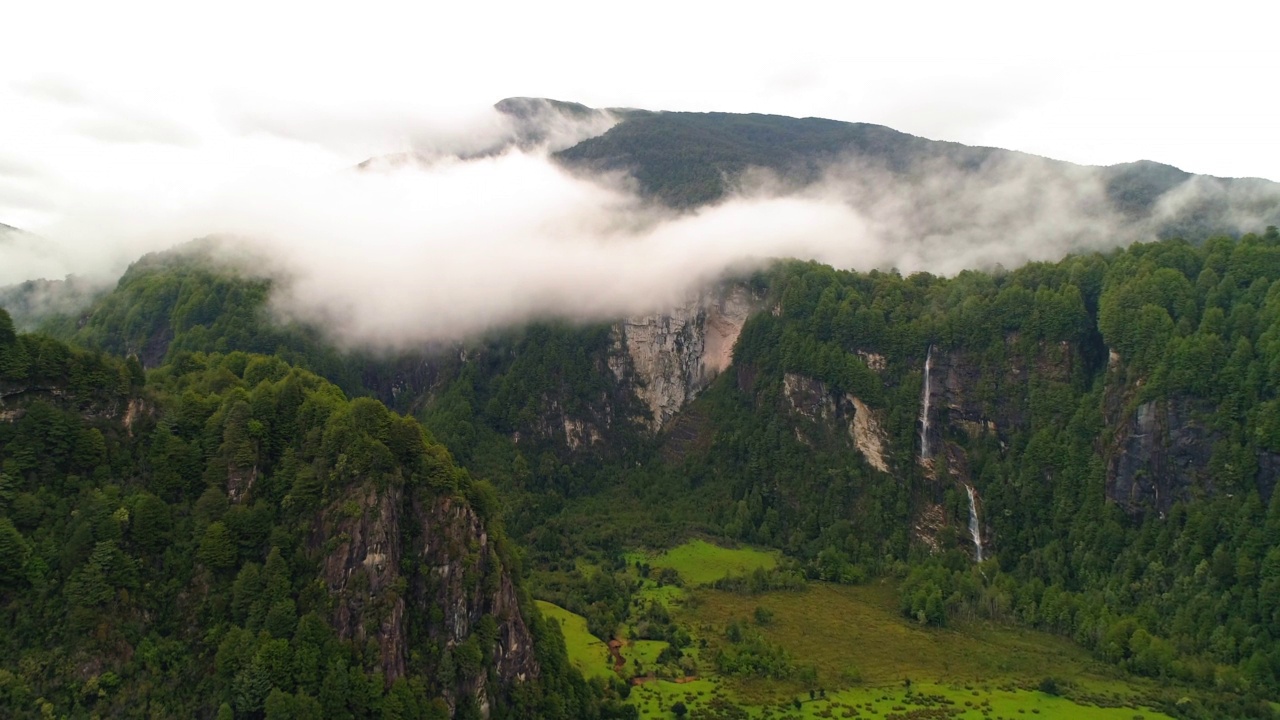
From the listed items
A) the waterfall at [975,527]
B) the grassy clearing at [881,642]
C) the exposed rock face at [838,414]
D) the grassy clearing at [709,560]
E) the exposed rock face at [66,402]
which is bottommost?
the grassy clearing at [709,560]

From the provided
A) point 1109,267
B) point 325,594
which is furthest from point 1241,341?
point 325,594

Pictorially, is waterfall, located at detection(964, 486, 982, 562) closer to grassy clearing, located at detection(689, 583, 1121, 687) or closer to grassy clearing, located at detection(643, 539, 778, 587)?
grassy clearing, located at detection(689, 583, 1121, 687)

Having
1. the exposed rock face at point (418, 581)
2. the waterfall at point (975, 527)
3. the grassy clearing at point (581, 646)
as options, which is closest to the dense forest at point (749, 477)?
the waterfall at point (975, 527)

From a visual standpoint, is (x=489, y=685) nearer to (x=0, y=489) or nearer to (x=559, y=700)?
(x=559, y=700)

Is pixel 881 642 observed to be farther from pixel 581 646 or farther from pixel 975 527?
pixel 581 646

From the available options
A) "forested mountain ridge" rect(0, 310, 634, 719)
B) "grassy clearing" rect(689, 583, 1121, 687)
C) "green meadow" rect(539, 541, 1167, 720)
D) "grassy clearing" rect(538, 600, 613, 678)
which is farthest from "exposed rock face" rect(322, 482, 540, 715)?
"grassy clearing" rect(689, 583, 1121, 687)

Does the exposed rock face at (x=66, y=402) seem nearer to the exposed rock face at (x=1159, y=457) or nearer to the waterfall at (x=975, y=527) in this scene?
the waterfall at (x=975, y=527)

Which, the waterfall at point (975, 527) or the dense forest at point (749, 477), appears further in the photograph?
the waterfall at point (975, 527)
